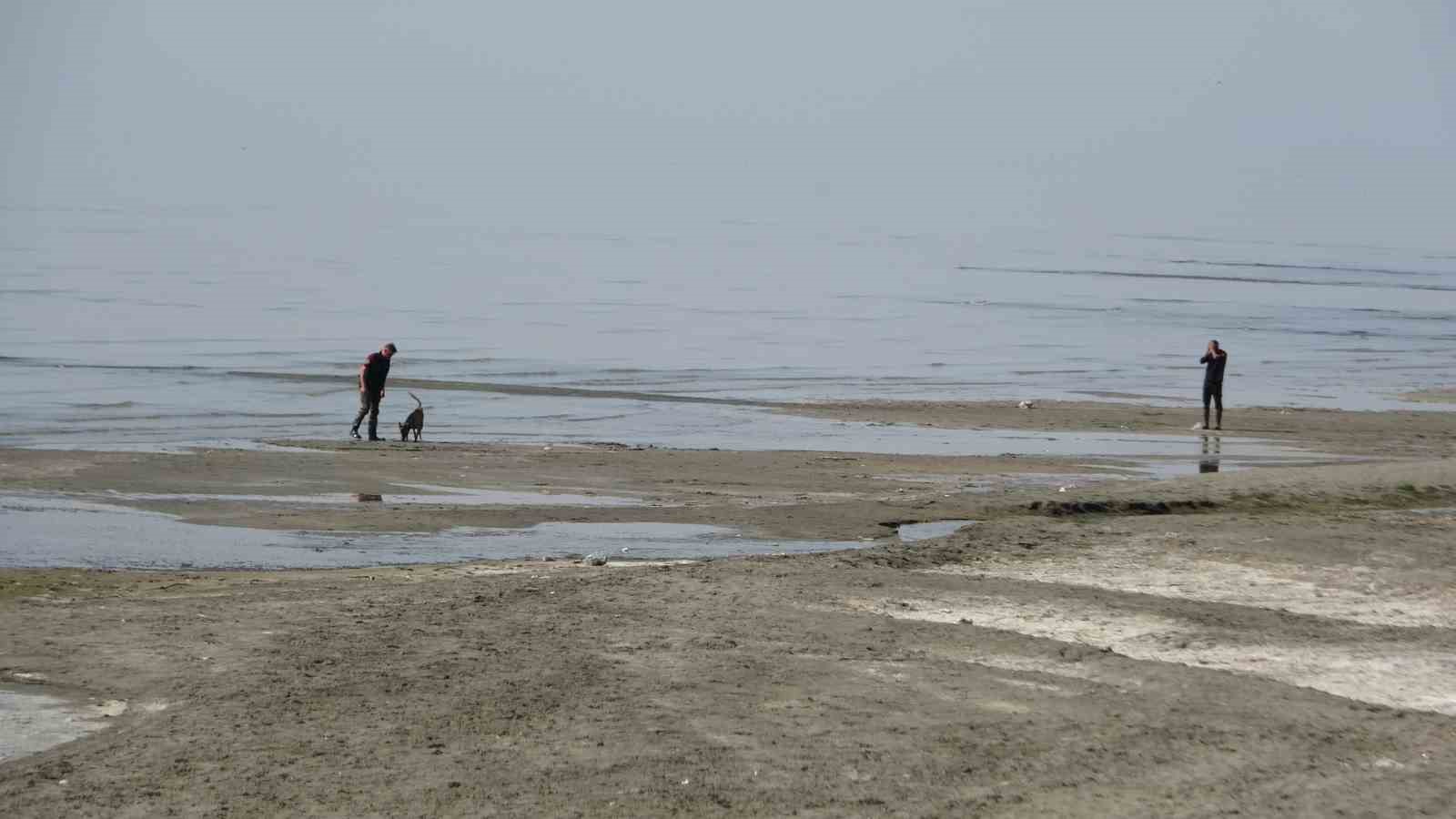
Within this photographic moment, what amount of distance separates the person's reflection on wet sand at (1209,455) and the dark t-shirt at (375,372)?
1222 cm

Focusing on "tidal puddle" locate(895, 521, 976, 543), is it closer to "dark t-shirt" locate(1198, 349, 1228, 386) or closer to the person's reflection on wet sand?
the person's reflection on wet sand

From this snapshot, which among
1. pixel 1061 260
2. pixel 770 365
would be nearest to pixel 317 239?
pixel 1061 260

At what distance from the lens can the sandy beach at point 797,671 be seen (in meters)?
9.08

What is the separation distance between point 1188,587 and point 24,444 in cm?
1852

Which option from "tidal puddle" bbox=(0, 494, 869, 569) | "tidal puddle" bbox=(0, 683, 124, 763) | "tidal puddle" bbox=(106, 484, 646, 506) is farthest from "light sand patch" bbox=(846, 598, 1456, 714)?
"tidal puddle" bbox=(106, 484, 646, 506)

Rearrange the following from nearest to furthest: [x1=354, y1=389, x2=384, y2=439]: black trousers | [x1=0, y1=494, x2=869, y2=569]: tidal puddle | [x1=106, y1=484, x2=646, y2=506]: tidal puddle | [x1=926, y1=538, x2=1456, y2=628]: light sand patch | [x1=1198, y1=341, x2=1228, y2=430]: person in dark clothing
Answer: [x1=926, y1=538, x2=1456, y2=628]: light sand patch < [x1=0, y1=494, x2=869, y2=569]: tidal puddle < [x1=106, y1=484, x2=646, y2=506]: tidal puddle < [x1=354, y1=389, x2=384, y2=439]: black trousers < [x1=1198, y1=341, x2=1228, y2=430]: person in dark clothing

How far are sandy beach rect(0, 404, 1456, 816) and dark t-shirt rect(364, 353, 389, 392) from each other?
7662mm

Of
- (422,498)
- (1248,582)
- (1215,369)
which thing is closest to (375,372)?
(422,498)

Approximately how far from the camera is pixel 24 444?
26.7 metres

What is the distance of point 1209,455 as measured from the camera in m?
27.7

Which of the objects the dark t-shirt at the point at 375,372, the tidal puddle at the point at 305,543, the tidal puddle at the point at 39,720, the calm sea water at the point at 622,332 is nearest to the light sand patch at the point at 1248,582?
the tidal puddle at the point at 305,543

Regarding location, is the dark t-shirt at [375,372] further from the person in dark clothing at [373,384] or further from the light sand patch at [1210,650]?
the light sand patch at [1210,650]

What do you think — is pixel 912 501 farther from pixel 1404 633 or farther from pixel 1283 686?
pixel 1283 686

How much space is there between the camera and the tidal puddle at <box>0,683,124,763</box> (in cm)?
941
